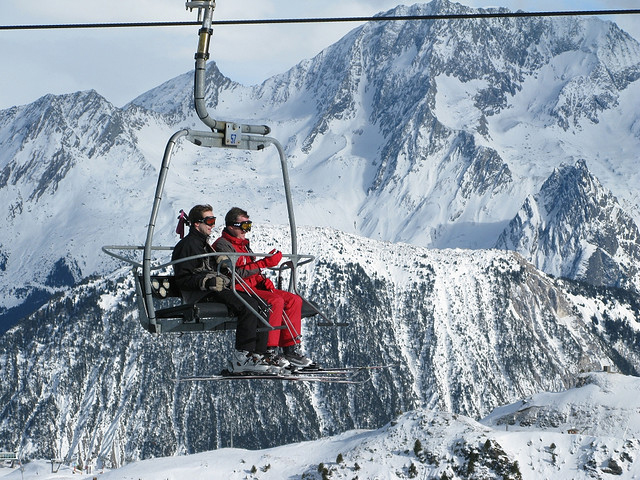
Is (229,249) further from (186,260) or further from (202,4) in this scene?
(202,4)

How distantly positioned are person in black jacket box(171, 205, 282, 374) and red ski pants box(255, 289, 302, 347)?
1.24 ft

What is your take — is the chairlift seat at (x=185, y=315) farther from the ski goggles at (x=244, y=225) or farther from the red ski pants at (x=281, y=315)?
the ski goggles at (x=244, y=225)

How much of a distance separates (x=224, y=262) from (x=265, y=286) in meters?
2.08

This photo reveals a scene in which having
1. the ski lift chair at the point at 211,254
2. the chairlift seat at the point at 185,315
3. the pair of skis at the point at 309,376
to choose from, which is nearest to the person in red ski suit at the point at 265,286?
the ski lift chair at the point at 211,254

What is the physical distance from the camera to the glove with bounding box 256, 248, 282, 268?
29005 millimetres

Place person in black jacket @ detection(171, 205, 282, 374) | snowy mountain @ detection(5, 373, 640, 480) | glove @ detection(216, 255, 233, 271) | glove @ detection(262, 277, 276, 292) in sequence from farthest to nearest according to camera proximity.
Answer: snowy mountain @ detection(5, 373, 640, 480), glove @ detection(262, 277, 276, 292), person in black jacket @ detection(171, 205, 282, 374), glove @ detection(216, 255, 233, 271)

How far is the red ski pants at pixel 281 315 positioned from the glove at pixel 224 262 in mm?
1067

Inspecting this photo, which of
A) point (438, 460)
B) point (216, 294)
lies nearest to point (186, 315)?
point (216, 294)

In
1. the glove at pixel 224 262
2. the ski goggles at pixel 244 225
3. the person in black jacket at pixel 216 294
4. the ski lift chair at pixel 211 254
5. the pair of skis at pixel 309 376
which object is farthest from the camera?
the ski goggles at pixel 244 225

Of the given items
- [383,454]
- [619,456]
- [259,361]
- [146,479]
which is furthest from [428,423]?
[259,361]

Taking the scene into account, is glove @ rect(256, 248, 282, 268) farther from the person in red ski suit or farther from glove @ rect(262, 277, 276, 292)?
glove @ rect(262, 277, 276, 292)

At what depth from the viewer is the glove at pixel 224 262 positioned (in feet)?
93.2

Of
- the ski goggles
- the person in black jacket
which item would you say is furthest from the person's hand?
the person in black jacket

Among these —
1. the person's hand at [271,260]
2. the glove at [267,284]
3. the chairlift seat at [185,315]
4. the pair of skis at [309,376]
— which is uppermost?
the person's hand at [271,260]
